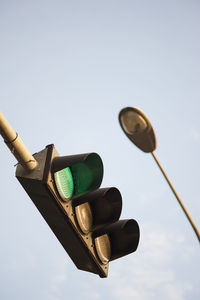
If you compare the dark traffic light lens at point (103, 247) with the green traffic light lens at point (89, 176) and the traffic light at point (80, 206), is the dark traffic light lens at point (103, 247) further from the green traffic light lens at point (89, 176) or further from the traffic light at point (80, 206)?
the green traffic light lens at point (89, 176)

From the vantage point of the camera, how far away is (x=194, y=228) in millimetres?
3127

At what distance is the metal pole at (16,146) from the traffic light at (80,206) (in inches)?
3.8

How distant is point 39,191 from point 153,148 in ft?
4.16

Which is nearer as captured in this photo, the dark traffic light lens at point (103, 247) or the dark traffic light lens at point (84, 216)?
the dark traffic light lens at point (84, 216)

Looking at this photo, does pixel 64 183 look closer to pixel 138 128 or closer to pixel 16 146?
pixel 16 146

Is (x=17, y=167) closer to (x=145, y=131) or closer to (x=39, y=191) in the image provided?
(x=39, y=191)

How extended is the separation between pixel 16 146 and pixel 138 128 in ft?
4.11

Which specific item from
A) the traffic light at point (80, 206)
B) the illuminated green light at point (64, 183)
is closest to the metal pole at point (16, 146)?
the traffic light at point (80, 206)

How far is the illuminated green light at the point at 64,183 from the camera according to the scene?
11.6 feet

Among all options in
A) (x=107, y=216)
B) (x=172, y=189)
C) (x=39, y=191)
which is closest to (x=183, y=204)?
(x=172, y=189)

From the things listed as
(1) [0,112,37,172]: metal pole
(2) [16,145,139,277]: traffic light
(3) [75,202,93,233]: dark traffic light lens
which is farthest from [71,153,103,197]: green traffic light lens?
(1) [0,112,37,172]: metal pole

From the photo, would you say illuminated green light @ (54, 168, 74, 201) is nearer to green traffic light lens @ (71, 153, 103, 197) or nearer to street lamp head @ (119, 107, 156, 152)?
green traffic light lens @ (71, 153, 103, 197)

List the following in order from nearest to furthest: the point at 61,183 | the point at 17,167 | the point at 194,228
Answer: the point at 194,228 → the point at 61,183 → the point at 17,167

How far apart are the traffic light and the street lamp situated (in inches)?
20.1
